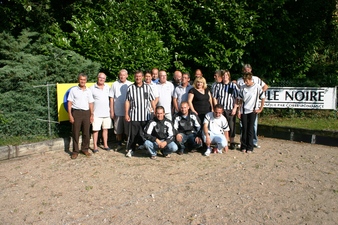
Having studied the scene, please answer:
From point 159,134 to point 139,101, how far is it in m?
0.82

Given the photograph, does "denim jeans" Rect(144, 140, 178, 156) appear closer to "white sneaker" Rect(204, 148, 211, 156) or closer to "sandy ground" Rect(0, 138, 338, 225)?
"sandy ground" Rect(0, 138, 338, 225)

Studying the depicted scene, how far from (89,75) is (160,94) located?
232 cm

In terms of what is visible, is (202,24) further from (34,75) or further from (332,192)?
(332,192)

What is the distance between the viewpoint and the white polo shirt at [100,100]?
26.6 feet

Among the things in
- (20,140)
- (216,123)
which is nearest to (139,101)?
(216,123)

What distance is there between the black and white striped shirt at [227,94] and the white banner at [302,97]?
12.0 feet

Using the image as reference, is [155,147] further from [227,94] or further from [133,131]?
[227,94]

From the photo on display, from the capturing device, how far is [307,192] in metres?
5.75

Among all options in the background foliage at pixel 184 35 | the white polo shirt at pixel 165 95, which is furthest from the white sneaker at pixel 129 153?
→ the background foliage at pixel 184 35

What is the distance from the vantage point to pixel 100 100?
8.12m

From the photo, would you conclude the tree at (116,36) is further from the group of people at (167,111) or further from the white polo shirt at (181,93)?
the white polo shirt at (181,93)

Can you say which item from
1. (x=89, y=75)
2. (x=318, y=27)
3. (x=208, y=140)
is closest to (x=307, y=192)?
(x=208, y=140)

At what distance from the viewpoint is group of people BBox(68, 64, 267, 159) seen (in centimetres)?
772

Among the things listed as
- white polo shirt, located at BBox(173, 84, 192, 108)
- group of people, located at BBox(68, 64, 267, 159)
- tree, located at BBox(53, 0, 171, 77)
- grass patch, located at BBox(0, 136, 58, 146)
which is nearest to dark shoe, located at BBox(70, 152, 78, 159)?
group of people, located at BBox(68, 64, 267, 159)
